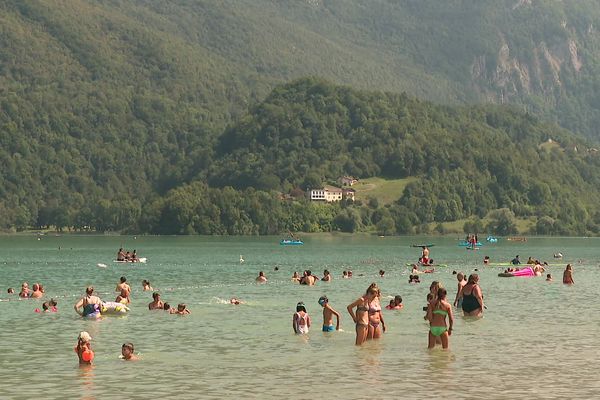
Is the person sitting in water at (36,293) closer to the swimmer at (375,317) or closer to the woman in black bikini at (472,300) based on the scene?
the woman in black bikini at (472,300)

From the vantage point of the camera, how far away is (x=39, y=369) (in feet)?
148

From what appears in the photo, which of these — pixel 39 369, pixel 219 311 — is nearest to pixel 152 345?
pixel 39 369

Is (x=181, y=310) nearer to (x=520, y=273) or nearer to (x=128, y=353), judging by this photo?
(x=128, y=353)

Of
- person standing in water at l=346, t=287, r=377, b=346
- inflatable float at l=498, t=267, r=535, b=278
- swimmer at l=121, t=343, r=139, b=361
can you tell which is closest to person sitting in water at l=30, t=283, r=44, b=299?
swimmer at l=121, t=343, r=139, b=361

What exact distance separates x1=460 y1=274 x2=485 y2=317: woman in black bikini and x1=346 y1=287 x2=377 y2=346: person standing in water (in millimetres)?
11686

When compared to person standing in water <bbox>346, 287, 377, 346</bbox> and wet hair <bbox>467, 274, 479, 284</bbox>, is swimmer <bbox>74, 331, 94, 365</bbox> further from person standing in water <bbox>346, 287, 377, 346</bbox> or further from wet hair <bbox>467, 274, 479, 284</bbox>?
wet hair <bbox>467, 274, 479, 284</bbox>

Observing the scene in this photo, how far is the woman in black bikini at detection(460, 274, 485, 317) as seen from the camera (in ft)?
203

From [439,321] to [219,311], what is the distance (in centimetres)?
2459

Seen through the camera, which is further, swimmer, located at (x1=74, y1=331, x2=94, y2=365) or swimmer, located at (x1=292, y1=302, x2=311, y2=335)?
swimmer, located at (x1=292, y1=302, x2=311, y2=335)

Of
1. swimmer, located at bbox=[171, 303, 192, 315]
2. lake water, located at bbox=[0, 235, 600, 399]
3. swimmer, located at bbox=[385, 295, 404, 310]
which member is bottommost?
lake water, located at bbox=[0, 235, 600, 399]

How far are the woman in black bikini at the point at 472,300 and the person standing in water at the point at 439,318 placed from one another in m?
12.6

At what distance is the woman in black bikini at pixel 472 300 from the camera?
6188 centimetres

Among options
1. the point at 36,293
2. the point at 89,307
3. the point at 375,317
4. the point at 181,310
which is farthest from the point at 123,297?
the point at 375,317

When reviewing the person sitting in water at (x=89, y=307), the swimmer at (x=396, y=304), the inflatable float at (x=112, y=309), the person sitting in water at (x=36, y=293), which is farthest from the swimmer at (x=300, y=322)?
the person sitting in water at (x=36, y=293)
